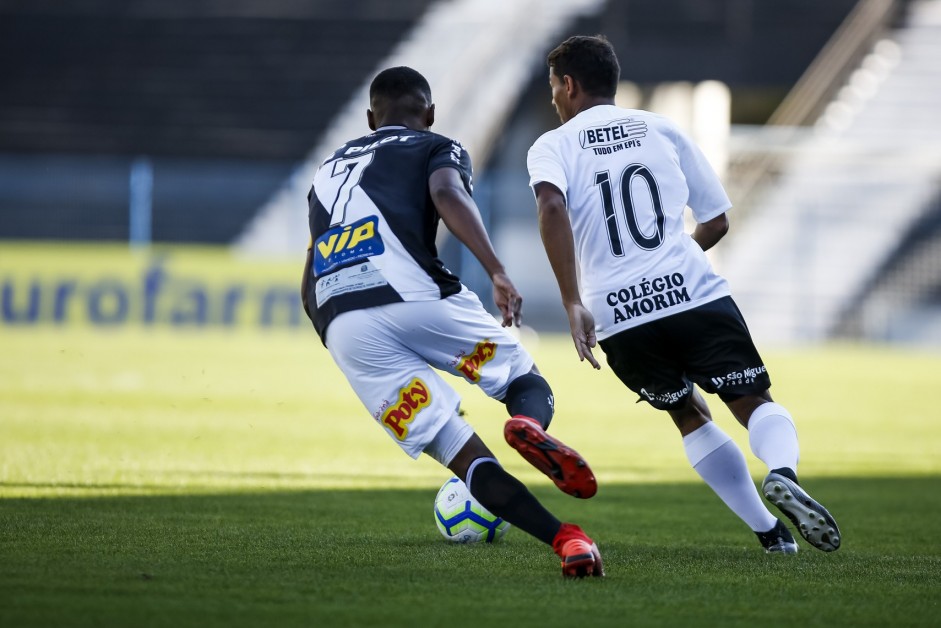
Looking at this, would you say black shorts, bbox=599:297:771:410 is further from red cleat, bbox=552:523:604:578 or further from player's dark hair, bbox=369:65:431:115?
player's dark hair, bbox=369:65:431:115

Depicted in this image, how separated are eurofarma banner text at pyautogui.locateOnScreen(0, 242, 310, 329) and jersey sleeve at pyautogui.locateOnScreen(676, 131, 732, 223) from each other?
14.6 meters

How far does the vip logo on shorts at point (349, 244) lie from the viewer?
16.9 ft

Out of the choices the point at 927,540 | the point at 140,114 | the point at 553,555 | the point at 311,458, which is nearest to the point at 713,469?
the point at 553,555

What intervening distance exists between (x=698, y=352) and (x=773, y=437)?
0.45 m

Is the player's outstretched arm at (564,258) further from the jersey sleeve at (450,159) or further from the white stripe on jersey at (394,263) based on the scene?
the white stripe on jersey at (394,263)

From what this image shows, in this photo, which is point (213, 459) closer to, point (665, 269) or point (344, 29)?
point (665, 269)

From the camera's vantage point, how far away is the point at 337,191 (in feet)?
17.3

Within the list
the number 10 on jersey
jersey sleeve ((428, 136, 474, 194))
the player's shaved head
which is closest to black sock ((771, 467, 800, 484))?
the number 10 on jersey

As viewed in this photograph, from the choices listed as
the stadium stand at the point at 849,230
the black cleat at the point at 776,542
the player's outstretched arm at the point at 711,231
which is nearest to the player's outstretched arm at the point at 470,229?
the player's outstretched arm at the point at 711,231

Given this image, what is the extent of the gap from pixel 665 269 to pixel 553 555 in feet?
4.01

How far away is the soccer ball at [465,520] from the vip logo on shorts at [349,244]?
1.21m

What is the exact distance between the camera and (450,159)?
5129 mm

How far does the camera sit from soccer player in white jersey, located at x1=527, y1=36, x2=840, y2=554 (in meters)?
5.37

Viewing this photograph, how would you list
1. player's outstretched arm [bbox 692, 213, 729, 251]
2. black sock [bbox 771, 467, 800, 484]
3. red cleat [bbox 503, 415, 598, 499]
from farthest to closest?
player's outstretched arm [bbox 692, 213, 729, 251] < black sock [bbox 771, 467, 800, 484] < red cleat [bbox 503, 415, 598, 499]
